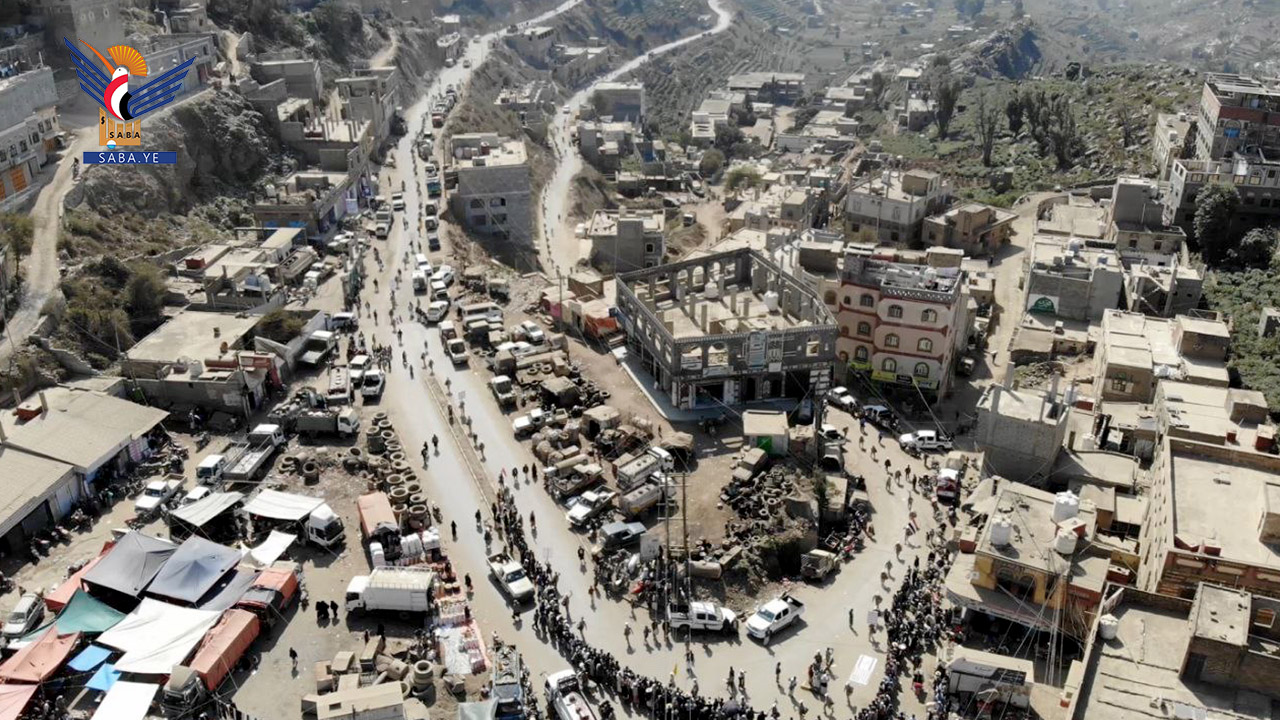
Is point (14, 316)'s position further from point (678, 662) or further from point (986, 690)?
point (986, 690)

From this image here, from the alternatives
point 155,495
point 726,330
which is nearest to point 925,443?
point 726,330

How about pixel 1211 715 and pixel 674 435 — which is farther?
pixel 674 435

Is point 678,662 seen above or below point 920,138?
below

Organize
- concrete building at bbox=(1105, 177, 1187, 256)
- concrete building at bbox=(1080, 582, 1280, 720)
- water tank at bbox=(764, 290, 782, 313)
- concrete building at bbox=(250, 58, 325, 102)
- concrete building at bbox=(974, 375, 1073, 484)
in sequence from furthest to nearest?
concrete building at bbox=(250, 58, 325, 102) → concrete building at bbox=(1105, 177, 1187, 256) → water tank at bbox=(764, 290, 782, 313) → concrete building at bbox=(974, 375, 1073, 484) → concrete building at bbox=(1080, 582, 1280, 720)

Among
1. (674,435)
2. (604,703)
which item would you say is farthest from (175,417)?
(604,703)

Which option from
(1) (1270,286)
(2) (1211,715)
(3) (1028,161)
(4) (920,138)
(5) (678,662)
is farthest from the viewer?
(4) (920,138)

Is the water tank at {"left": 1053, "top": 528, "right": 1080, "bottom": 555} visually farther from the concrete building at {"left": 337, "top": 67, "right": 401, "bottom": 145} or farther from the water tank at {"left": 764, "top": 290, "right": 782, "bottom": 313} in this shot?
the concrete building at {"left": 337, "top": 67, "right": 401, "bottom": 145}

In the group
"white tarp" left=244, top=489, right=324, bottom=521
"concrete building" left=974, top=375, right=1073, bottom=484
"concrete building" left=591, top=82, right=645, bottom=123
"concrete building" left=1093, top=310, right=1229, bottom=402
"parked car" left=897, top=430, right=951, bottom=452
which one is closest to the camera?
"white tarp" left=244, top=489, right=324, bottom=521

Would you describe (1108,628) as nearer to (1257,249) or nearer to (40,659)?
(40,659)

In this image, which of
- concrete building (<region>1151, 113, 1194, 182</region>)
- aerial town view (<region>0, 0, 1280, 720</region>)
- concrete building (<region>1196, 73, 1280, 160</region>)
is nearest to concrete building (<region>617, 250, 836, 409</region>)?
aerial town view (<region>0, 0, 1280, 720</region>)
